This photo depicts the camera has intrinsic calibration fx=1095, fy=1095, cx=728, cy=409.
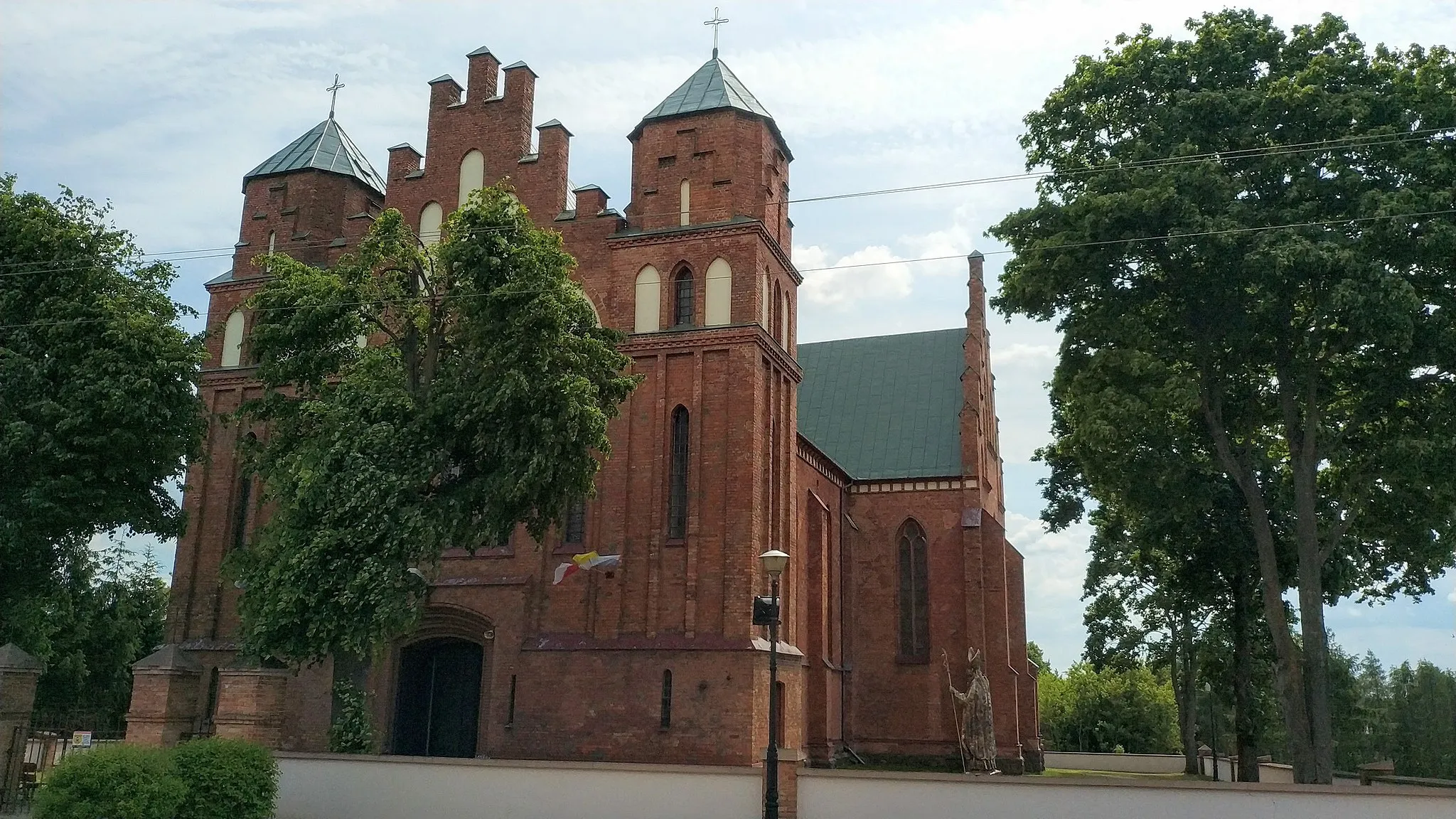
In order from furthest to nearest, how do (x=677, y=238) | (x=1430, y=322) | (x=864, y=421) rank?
(x=864, y=421) → (x=677, y=238) → (x=1430, y=322)

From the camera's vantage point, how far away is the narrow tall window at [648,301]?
2341 cm

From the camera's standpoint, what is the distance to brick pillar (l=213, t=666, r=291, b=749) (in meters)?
16.2

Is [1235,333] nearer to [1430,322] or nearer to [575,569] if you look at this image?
[1430,322]

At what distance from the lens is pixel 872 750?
30.7 meters

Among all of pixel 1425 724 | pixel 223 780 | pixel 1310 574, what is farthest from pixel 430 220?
pixel 1425 724

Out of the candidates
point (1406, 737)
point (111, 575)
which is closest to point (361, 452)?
point (111, 575)

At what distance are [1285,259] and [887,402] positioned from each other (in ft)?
62.5

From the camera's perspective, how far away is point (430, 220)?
25.2 meters

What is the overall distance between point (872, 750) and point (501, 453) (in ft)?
57.1

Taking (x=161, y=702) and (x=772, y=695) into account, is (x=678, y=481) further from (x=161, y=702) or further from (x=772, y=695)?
(x=161, y=702)

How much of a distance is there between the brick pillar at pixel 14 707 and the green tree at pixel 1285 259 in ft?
60.8

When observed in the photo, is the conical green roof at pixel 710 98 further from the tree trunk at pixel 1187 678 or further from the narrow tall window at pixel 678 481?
the tree trunk at pixel 1187 678

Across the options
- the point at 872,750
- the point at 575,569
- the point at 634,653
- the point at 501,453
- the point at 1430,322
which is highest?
the point at 1430,322

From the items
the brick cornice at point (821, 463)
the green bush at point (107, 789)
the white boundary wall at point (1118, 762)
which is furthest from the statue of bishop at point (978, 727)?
the white boundary wall at point (1118, 762)
